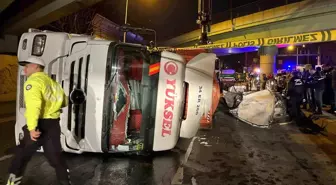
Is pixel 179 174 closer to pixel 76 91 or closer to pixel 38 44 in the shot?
pixel 76 91

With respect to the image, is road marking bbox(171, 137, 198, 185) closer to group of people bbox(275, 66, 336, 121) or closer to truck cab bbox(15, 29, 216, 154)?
truck cab bbox(15, 29, 216, 154)

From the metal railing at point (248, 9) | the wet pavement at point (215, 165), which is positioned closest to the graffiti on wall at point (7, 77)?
the wet pavement at point (215, 165)

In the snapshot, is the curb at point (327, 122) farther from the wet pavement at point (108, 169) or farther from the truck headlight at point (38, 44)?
the truck headlight at point (38, 44)

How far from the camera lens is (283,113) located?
25.4ft

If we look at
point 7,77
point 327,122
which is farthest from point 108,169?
point 7,77

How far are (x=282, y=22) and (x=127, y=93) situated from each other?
48.4 ft

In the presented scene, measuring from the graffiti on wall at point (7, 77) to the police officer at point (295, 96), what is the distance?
13007 millimetres

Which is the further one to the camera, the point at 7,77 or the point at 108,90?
the point at 7,77

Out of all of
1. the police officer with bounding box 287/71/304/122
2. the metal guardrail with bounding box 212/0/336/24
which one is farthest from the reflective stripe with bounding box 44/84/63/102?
the metal guardrail with bounding box 212/0/336/24

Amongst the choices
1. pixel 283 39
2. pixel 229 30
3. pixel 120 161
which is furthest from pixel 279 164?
pixel 229 30

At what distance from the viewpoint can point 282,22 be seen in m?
16.9

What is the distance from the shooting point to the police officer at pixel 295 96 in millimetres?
8156

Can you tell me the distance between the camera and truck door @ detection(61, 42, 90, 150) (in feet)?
14.5

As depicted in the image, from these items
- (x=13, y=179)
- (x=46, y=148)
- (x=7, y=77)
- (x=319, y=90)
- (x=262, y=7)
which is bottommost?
(x=13, y=179)
